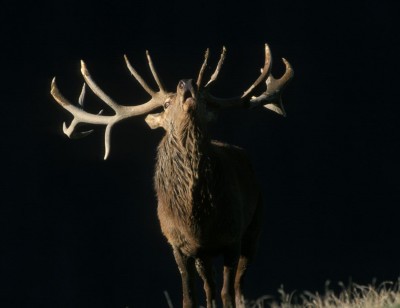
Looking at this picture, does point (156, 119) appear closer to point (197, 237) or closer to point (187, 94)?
point (187, 94)

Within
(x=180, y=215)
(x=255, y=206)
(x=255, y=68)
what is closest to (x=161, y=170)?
(x=180, y=215)

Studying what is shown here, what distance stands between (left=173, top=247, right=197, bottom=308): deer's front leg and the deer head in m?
0.86

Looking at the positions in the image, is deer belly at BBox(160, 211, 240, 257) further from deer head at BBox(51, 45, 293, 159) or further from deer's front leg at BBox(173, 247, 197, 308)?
deer head at BBox(51, 45, 293, 159)

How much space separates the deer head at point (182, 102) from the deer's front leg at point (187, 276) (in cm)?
86

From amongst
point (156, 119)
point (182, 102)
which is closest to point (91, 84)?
point (156, 119)

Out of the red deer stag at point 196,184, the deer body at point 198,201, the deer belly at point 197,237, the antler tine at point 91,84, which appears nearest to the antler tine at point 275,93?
the red deer stag at point 196,184

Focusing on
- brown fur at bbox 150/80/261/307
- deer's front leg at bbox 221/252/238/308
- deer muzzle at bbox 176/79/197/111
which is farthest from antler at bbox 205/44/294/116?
deer's front leg at bbox 221/252/238/308

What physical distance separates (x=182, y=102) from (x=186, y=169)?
19.0 inches

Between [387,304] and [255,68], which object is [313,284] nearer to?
[255,68]

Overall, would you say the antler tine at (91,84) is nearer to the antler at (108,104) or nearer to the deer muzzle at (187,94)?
the antler at (108,104)

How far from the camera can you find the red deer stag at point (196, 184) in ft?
34.4

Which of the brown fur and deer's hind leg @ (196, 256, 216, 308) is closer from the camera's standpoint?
the brown fur

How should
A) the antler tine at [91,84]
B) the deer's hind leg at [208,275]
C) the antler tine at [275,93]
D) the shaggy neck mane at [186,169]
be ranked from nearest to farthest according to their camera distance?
the shaggy neck mane at [186,169], the deer's hind leg at [208,275], the antler tine at [91,84], the antler tine at [275,93]

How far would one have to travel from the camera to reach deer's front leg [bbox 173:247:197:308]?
35.9 feet
